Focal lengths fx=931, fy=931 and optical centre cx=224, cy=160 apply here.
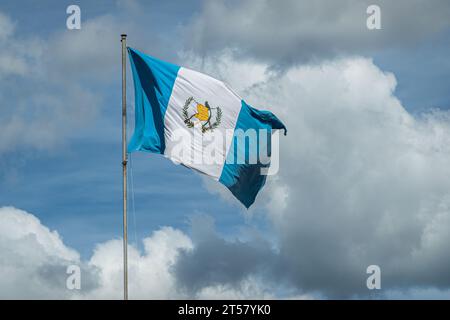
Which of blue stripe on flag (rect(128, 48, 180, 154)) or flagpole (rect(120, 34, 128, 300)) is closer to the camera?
flagpole (rect(120, 34, 128, 300))

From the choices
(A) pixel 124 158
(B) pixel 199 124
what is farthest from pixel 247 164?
(A) pixel 124 158

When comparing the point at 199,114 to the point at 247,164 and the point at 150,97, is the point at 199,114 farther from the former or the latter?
the point at 247,164

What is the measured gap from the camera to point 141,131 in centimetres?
5728

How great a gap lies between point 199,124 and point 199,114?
0.69 meters

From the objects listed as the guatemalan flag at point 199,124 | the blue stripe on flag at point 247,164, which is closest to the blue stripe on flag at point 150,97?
the guatemalan flag at point 199,124

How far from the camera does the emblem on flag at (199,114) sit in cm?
5878

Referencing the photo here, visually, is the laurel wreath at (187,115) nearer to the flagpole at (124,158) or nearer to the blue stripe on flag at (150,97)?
the blue stripe on flag at (150,97)

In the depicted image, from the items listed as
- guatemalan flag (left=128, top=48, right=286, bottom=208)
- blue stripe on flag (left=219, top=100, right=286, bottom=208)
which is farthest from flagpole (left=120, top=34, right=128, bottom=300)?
blue stripe on flag (left=219, top=100, right=286, bottom=208)

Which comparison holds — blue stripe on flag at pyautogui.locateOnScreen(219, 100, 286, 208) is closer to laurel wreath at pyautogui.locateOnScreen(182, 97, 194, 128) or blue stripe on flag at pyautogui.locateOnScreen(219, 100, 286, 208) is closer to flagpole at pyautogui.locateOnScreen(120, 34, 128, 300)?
laurel wreath at pyautogui.locateOnScreen(182, 97, 194, 128)

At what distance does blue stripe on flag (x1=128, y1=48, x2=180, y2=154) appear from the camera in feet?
188

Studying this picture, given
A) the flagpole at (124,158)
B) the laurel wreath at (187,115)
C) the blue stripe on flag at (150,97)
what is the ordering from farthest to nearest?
the laurel wreath at (187,115), the blue stripe on flag at (150,97), the flagpole at (124,158)

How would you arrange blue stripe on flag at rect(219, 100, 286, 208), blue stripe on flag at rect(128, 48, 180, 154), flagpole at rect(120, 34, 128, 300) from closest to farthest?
1. flagpole at rect(120, 34, 128, 300)
2. blue stripe on flag at rect(128, 48, 180, 154)
3. blue stripe on flag at rect(219, 100, 286, 208)
